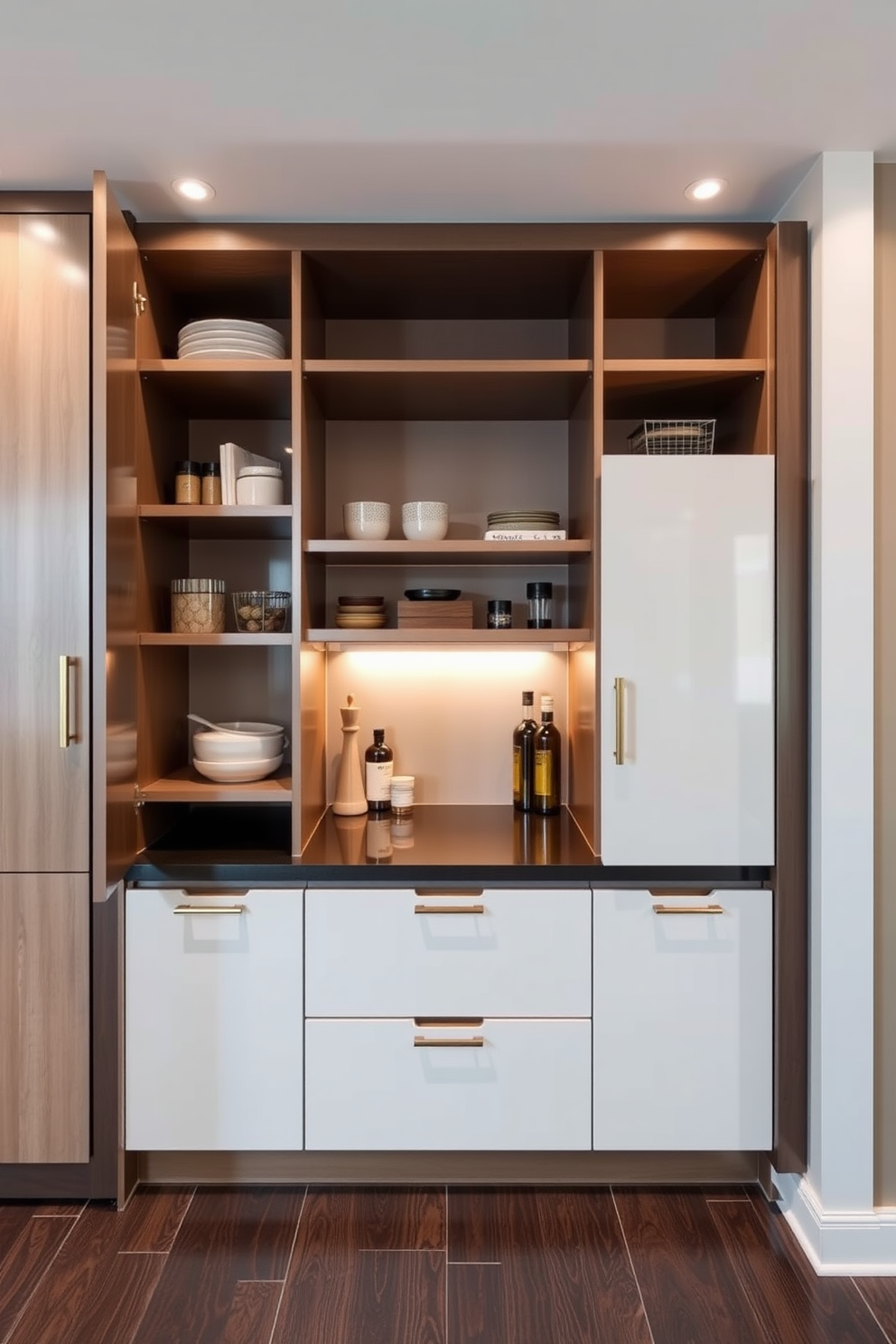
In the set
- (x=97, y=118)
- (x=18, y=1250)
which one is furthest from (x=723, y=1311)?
(x=97, y=118)

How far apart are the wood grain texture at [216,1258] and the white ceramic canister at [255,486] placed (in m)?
1.73

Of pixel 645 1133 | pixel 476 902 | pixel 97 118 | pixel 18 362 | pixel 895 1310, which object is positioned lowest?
pixel 895 1310

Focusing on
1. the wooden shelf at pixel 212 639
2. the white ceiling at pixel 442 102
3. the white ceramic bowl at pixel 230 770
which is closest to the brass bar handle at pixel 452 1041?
the white ceramic bowl at pixel 230 770

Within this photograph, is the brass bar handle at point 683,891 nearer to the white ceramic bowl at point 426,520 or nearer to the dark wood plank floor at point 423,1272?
the dark wood plank floor at point 423,1272

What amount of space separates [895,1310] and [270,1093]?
141 centimetres

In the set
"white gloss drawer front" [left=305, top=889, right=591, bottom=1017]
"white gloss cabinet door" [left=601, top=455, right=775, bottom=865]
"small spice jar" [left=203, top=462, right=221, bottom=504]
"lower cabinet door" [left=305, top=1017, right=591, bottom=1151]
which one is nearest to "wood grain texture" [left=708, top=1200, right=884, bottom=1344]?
"lower cabinet door" [left=305, top=1017, right=591, bottom=1151]

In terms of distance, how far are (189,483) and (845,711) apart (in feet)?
5.61

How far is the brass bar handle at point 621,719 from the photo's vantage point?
6.60 feet

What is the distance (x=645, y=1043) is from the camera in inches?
79.6

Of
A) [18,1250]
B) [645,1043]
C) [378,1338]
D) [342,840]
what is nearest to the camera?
[378,1338]

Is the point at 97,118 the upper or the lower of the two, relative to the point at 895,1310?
upper

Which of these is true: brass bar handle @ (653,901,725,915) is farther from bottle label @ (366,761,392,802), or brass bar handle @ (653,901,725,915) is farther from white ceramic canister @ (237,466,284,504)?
white ceramic canister @ (237,466,284,504)

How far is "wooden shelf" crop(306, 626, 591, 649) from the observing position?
217cm

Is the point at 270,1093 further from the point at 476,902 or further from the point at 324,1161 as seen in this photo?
the point at 476,902
